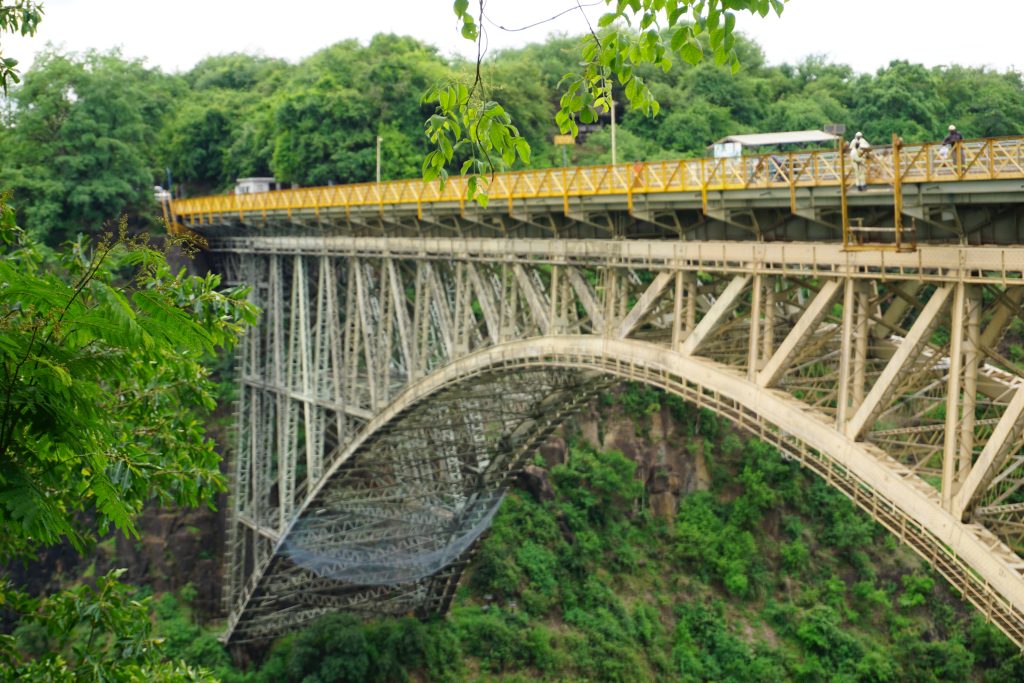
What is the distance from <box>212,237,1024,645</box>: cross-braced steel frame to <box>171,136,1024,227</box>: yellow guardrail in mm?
842

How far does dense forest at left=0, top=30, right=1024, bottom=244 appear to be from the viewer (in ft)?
114

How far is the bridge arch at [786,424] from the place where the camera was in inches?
412

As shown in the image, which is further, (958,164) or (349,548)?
(349,548)

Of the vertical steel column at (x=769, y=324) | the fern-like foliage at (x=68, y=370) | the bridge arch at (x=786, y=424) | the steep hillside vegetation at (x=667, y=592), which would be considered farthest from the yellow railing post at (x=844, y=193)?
the steep hillside vegetation at (x=667, y=592)

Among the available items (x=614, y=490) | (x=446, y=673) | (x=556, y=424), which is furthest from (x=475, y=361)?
(x=614, y=490)

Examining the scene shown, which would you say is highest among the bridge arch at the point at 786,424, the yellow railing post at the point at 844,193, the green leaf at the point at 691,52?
the green leaf at the point at 691,52

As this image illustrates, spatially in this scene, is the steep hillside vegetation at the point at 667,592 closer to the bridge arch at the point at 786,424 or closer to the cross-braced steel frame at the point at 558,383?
the cross-braced steel frame at the point at 558,383

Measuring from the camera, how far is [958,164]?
11188mm

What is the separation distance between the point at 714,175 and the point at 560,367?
4942 millimetres

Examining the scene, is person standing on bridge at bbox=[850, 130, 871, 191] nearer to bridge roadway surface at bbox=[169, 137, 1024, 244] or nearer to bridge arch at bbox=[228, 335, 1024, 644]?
bridge roadway surface at bbox=[169, 137, 1024, 244]

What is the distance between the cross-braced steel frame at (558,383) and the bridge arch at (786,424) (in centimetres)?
3

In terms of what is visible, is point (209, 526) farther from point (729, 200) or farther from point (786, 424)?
point (786, 424)

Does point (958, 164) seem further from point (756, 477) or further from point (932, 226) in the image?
point (756, 477)

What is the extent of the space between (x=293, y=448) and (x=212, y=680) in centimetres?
1963
